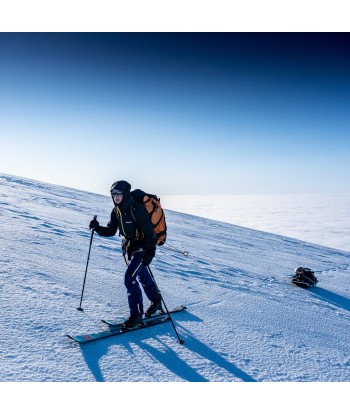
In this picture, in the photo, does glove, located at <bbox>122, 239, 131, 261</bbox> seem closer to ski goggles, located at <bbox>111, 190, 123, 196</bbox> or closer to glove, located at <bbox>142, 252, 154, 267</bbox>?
glove, located at <bbox>142, 252, 154, 267</bbox>

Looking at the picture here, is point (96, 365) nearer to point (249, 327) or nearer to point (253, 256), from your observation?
point (249, 327)

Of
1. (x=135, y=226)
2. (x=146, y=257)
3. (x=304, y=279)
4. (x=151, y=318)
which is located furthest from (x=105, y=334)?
(x=304, y=279)

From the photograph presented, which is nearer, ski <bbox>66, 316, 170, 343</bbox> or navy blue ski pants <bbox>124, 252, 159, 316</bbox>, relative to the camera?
ski <bbox>66, 316, 170, 343</bbox>

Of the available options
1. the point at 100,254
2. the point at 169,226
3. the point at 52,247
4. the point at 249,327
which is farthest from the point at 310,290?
the point at 169,226

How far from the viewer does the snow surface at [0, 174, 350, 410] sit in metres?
3.40

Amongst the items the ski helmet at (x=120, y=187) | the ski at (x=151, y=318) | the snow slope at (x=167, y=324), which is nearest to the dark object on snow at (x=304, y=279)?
the snow slope at (x=167, y=324)

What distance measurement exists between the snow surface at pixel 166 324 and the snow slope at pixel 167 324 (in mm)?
15

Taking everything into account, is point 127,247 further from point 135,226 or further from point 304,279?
point 304,279

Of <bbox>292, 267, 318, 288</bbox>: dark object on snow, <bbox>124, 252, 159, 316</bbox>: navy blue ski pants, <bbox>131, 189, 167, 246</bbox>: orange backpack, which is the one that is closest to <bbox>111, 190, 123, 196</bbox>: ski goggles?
<bbox>131, 189, 167, 246</bbox>: orange backpack

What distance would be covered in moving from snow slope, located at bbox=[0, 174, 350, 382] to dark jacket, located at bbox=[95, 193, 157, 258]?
1.17 metres

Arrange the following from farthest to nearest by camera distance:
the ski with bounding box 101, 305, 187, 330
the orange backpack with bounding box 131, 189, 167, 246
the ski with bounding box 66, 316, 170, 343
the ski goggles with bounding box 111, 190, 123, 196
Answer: the orange backpack with bounding box 131, 189, 167, 246 < the ski with bounding box 101, 305, 187, 330 < the ski goggles with bounding box 111, 190, 123, 196 < the ski with bounding box 66, 316, 170, 343

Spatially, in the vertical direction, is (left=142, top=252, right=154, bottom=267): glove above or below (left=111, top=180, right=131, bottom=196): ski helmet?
below

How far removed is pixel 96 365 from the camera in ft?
11.0

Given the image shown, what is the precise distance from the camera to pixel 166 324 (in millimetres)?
4645
